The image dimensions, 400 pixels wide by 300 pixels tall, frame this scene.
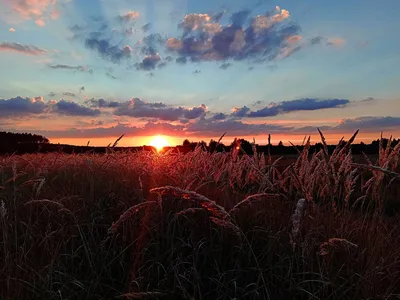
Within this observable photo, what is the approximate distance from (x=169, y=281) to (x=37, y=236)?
126cm

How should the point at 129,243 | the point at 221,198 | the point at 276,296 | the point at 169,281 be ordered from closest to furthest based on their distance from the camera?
1. the point at 276,296
2. the point at 169,281
3. the point at 129,243
4. the point at 221,198

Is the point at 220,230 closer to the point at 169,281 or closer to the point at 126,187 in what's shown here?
the point at 169,281

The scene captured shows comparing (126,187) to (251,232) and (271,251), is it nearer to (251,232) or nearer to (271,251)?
(251,232)

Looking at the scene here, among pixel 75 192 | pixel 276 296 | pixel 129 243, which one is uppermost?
pixel 75 192

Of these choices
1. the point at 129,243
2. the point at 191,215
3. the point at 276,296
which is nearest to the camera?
the point at 276,296

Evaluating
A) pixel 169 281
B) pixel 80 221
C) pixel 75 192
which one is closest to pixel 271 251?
pixel 169 281

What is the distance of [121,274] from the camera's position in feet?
8.87

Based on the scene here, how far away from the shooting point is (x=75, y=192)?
4145 millimetres

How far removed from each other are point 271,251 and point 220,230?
1.56 feet

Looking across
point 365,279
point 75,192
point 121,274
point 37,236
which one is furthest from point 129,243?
point 365,279

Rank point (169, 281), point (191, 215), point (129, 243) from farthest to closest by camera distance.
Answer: point (191, 215)
point (129, 243)
point (169, 281)

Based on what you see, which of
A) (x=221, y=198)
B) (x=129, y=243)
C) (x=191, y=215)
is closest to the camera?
(x=129, y=243)

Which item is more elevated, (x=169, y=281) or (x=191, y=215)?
(x=191, y=215)

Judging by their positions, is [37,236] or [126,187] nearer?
[37,236]
